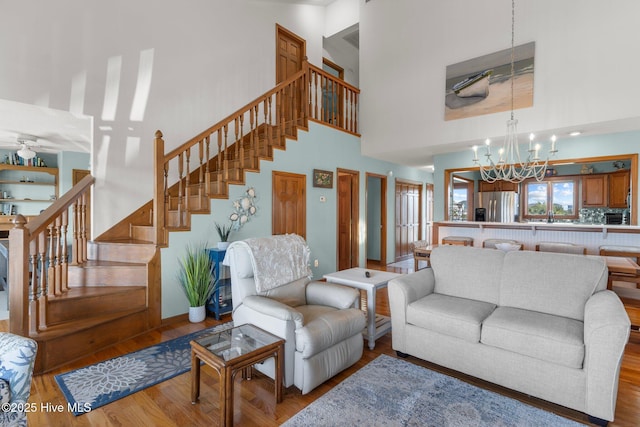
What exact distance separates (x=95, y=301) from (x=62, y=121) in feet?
8.35

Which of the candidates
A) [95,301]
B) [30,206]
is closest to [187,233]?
[95,301]

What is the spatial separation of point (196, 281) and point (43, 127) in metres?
3.24

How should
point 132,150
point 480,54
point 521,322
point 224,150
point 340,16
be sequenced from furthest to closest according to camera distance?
point 340,16 < point 480,54 < point 224,150 < point 132,150 < point 521,322

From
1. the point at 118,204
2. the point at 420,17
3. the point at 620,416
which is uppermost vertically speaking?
the point at 420,17

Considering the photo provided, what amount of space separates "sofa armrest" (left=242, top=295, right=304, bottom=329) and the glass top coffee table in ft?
0.43

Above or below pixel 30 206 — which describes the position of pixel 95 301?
below

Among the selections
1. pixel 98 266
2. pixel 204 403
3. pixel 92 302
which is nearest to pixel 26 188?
pixel 98 266

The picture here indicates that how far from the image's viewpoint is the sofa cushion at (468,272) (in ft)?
8.93

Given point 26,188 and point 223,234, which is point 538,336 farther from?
point 26,188

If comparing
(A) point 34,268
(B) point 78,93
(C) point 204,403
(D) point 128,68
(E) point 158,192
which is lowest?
(C) point 204,403

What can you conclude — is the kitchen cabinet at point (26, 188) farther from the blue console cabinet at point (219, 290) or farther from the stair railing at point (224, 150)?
the blue console cabinet at point (219, 290)

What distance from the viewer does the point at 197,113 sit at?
189 inches

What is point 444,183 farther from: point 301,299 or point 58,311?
point 58,311

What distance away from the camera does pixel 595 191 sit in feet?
20.4
